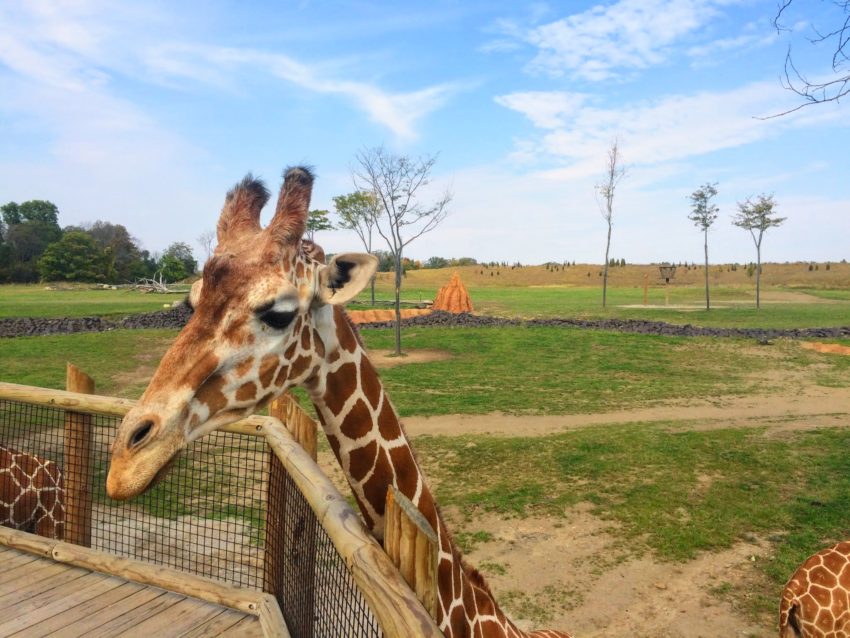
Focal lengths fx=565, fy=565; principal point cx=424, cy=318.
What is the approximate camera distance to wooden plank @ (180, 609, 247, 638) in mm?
3488

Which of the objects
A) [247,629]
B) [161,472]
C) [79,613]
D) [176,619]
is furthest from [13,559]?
[161,472]

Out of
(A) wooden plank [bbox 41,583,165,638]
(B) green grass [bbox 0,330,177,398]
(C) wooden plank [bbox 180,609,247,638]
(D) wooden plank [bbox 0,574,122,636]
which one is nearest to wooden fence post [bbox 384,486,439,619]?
(C) wooden plank [bbox 180,609,247,638]

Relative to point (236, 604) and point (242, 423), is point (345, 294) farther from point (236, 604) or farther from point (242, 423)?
point (236, 604)

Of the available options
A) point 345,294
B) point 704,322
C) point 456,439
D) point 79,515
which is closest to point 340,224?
point 704,322

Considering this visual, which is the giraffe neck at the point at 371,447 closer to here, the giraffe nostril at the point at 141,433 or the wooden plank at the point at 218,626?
the giraffe nostril at the point at 141,433

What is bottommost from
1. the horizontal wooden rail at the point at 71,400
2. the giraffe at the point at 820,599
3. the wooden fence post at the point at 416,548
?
the giraffe at the point at 820,599

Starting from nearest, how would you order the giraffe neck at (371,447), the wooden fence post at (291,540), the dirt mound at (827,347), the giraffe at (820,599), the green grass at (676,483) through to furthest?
the giraffe neck at (371,447), the wooden fence post at (291,540), the giraffe at (820,599), the green grass at (676,483), the dirt mound at (827,347)

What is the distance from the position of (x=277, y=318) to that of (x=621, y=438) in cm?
947

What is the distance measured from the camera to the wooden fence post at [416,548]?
1727 mm

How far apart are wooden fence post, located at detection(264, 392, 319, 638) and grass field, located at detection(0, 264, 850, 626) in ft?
11.3

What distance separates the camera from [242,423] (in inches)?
155

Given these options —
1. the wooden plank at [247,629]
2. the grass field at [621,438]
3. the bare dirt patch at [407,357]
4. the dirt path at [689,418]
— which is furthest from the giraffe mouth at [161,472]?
the bare dirt patch at [407,357]

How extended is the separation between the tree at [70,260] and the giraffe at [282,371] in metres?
68.3

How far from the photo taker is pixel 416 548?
1.75m
